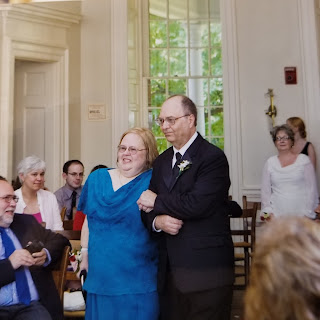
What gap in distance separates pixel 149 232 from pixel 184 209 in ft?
0.89

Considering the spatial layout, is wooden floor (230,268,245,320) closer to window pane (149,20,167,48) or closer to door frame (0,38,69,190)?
door frame (0,38,69,190)

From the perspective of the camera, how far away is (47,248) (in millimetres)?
2537

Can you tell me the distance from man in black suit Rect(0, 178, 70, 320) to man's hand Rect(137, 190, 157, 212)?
2.13ft

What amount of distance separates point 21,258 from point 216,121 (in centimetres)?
518

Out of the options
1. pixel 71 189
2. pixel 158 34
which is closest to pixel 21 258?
pixel 71 189

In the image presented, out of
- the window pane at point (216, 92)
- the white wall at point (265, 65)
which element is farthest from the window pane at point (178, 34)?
the white wall at point (265, 65)

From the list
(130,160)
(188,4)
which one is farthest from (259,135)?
(130,160)

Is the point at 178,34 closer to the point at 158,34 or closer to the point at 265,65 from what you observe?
the point at 158,34

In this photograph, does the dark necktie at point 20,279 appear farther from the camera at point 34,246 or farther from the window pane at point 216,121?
the window pane at point 216,121

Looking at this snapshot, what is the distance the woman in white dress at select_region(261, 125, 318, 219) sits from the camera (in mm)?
A: 4164

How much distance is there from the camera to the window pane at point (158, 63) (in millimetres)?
7496

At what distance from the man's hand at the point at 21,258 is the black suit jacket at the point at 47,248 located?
0.09 meters

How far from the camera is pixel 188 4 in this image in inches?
298

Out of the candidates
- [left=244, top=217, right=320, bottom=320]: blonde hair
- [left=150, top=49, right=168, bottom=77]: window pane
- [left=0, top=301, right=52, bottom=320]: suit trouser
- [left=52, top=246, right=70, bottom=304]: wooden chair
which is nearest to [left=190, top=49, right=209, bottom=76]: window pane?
[left=150, top=49, right=168, bottom=77]: window pane
